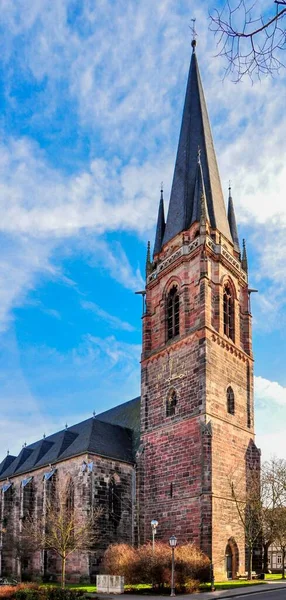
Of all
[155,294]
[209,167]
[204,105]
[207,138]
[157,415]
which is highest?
[204,105]

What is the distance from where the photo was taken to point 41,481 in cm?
4153

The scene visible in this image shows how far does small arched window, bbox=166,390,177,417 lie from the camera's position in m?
35.6

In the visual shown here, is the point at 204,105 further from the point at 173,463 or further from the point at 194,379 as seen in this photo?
the point at 173,463

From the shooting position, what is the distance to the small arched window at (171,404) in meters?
35.6

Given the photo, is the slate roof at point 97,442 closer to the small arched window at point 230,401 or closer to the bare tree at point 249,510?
the small arched window at point 230,401

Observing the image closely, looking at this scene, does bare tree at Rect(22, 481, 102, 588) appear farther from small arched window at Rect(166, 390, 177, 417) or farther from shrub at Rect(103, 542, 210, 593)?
small arched window at Rect(166, 390, 177, 417)

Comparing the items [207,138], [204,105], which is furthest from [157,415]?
[204,105]

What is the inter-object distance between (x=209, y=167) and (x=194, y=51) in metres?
12.9

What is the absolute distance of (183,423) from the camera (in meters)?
34.1

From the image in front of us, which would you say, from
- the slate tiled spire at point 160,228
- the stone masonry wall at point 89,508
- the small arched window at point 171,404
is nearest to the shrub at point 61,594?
the stone masonry wall at point 89,508

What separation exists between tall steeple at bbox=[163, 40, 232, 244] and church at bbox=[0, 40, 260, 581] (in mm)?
107

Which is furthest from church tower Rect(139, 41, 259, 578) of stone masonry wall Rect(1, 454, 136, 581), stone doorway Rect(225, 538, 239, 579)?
stone masonry wall Rect(1, 454, 136, 581)

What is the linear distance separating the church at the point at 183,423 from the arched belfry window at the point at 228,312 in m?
0.07

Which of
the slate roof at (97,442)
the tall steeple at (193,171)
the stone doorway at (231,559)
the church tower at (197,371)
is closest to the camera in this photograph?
the stone doorway at (231,559)
